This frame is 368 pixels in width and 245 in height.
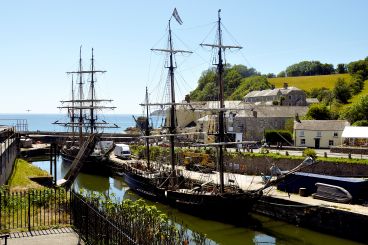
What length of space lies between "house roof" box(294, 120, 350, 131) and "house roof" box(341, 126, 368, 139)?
155 inches

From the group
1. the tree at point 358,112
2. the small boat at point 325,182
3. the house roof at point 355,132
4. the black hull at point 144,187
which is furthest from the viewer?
the tree at point 358,112

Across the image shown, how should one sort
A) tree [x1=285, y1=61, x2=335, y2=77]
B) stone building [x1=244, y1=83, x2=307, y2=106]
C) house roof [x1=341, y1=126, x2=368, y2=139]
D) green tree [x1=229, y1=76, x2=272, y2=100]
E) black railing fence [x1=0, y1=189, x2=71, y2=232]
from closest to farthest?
1. black railing fence [x1=0, y1=189, x2=71, y2=232]
2. house roof [x1=341, y1=126, x2=368, y2=139]
3. stone building [x1=244, y1=83, x2=307, y2=106]
4. green tree [x1=229, y1=76, x2=272, y2=100]
5. tree [x1=285, y1=61, x2=335, y2=77]

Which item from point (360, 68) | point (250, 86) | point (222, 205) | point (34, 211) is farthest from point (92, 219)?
point (250, 86)

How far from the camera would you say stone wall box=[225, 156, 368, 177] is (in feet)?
118

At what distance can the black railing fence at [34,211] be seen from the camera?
642 inches

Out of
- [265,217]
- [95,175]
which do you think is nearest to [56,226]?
[265,217]

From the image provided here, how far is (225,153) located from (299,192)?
15.7 meters

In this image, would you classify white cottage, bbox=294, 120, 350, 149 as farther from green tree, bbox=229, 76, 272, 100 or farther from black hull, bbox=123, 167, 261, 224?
green tree, bbox=229, 76, 272, 100

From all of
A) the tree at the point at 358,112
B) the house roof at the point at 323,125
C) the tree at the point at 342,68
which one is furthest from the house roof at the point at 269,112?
the tree at the point at 342,68

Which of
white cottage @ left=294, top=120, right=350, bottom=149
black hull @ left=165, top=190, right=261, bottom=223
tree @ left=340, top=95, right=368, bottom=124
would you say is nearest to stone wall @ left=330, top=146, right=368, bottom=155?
white cottage @ left=294, top=120, right=350, bottom=149

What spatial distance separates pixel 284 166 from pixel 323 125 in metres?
17.1

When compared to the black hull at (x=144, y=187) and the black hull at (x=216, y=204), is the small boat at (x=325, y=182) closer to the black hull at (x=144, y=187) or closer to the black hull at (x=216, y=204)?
the black hull at (x=216, y=204)

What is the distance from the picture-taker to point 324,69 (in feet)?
557

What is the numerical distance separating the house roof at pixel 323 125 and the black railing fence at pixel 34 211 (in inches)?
1638
